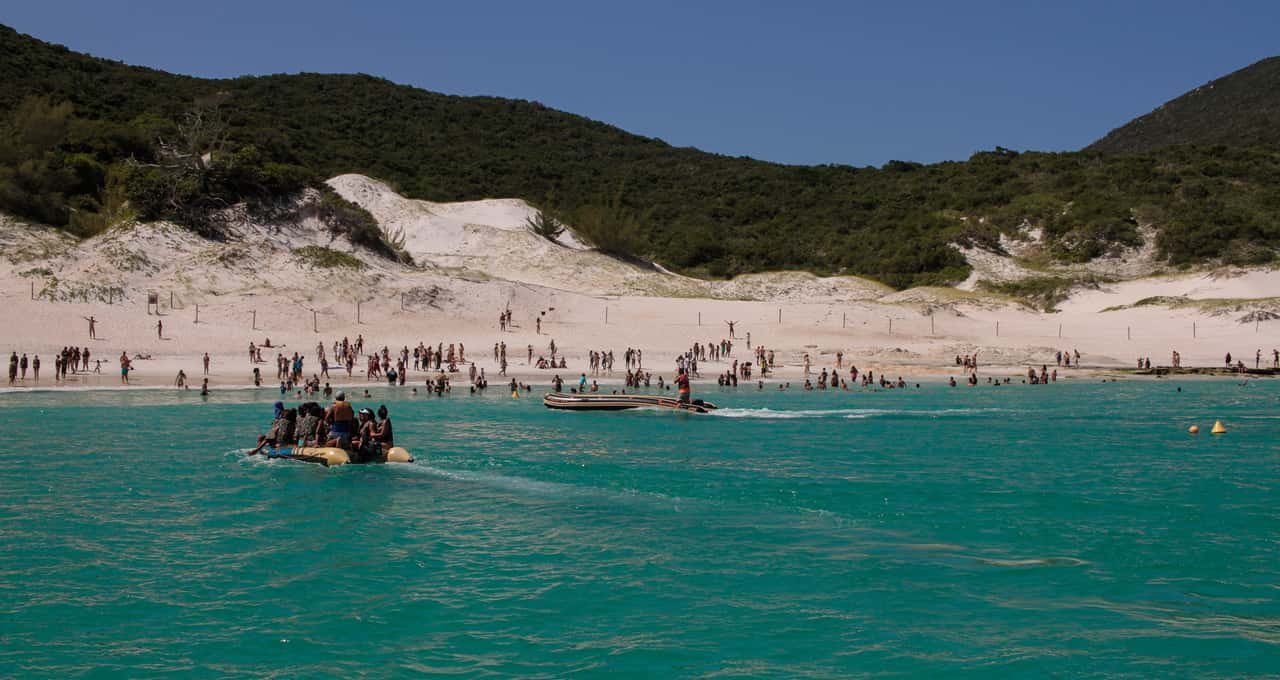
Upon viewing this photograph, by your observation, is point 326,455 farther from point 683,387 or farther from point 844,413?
point 844,413

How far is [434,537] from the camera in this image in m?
15.5

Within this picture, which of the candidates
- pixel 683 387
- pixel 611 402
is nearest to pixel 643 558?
pixel 683 387

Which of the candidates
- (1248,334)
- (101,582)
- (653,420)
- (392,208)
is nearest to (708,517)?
(101,582)

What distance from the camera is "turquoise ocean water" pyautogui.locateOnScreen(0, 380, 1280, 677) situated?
10656mm

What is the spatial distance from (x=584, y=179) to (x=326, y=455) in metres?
100

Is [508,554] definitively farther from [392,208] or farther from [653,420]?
[392,208]

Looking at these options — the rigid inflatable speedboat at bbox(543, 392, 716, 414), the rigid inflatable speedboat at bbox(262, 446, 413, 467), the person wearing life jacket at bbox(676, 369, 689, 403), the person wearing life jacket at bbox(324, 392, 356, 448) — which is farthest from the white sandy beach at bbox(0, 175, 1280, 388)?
the person wearing life jacket at bbox(324, 392, 356, 448)

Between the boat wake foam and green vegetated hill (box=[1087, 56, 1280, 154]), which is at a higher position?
green vegetated hill (box=[1087, 56, 1280, 154])

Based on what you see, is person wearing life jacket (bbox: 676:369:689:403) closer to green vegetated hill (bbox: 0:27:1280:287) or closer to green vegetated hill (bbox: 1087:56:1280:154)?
green vegetated hill (bbox: 0:27:1280:287)

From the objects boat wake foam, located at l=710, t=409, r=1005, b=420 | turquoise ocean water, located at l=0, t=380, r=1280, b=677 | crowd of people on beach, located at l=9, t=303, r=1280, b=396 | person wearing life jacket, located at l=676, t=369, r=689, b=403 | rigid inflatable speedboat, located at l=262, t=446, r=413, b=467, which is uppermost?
crowd of people on beach, located at l=9, t=303, r=1280, b=396

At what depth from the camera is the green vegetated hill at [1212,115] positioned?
155m

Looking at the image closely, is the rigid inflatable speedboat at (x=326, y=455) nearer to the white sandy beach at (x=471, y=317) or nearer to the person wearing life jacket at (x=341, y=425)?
the person wearing life jacket at (x=341, y=425)

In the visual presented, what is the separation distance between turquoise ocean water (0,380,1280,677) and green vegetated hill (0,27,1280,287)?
43501 millimetres

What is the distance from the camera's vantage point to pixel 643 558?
47.0 feet
